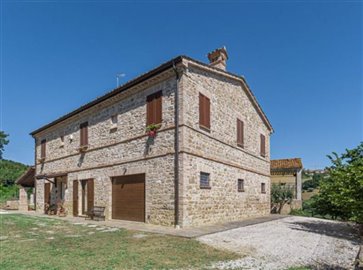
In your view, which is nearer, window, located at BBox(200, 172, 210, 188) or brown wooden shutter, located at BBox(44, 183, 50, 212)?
window, located at BBox(200, 172, 210, 188)

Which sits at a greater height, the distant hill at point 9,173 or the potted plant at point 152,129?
the potted plant at point 152,129

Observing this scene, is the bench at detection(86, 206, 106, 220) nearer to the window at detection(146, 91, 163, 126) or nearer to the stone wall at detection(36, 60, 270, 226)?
Answer: the stone wall at detection(36, 60, 270, 226)

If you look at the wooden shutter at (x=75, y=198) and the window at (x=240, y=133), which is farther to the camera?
the wooden shutter at (x=75, y=198)

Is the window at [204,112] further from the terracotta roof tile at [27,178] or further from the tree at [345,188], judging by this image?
the terracotta roof tile at [27,178]

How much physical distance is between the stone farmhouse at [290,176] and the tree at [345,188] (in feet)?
35.0

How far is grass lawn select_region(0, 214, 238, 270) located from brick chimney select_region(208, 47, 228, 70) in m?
9.63

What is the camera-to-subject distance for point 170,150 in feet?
39.2

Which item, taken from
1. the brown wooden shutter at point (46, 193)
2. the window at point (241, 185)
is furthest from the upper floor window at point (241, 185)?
the brown wooden shutter at point (46, 193)

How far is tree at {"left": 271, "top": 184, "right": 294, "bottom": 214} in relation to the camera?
76.5 ft

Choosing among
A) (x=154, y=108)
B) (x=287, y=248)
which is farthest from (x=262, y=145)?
(x=287, y=248)

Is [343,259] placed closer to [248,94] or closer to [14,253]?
[14,253]

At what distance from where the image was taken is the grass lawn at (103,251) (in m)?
6.14

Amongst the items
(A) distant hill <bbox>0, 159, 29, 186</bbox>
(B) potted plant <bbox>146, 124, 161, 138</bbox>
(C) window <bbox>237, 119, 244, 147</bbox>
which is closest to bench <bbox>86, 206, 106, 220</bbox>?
(B) potted plant <bbox>146, 124, 161, 138</bbox>

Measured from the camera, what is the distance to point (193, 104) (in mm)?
12352
